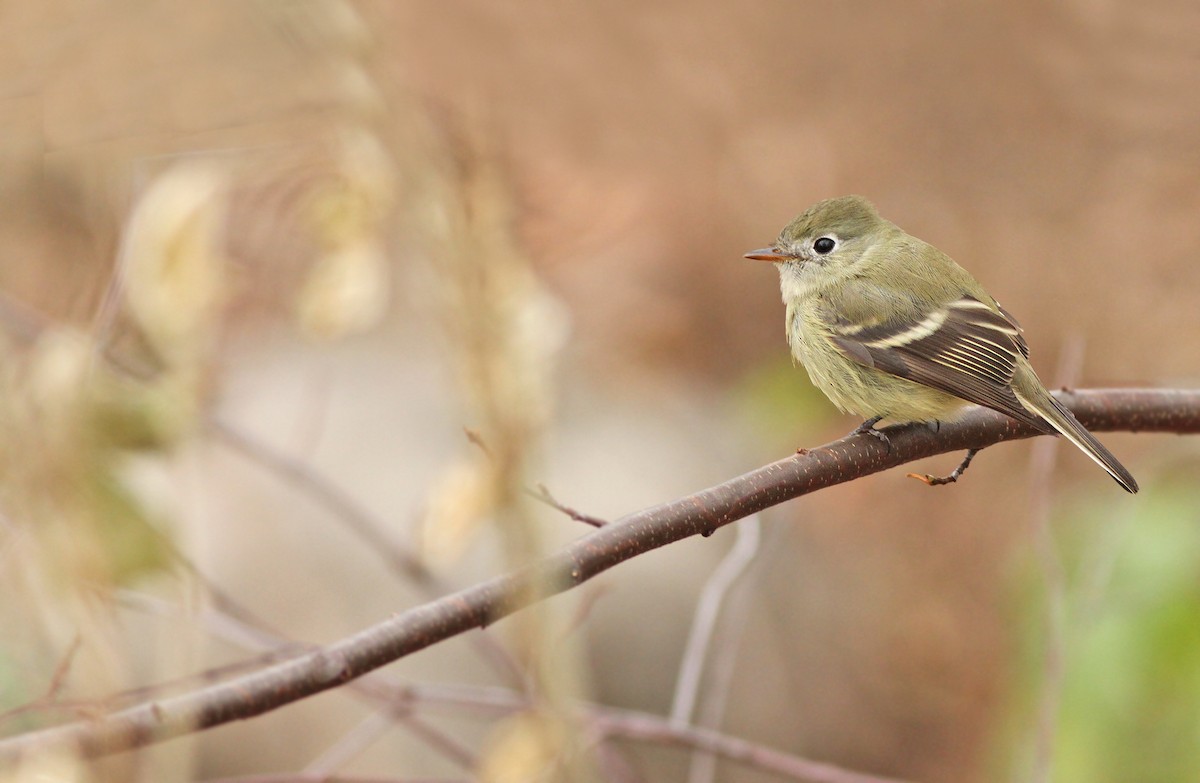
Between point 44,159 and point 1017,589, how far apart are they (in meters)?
3.20

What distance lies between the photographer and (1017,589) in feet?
12.9

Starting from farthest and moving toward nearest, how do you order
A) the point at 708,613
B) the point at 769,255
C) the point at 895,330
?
the point at 769,255 < the point at 895,330 < the point at 708,613

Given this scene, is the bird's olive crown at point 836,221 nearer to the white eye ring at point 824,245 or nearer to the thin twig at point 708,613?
the white eye ring at point 824,245

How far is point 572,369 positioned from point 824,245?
3659mm

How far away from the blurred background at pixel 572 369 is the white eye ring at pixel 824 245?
59cm

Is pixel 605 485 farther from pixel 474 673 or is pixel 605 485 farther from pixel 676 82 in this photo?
pixel 676 82

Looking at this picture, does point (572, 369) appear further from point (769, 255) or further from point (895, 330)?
point (895, 330)

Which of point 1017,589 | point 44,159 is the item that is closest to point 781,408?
point 1017,589

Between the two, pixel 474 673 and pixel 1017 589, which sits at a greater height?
pixel 1017 589

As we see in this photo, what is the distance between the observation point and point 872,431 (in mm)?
2350

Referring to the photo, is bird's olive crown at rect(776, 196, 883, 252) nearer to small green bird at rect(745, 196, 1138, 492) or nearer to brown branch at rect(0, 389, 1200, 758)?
small green bird at rect(745, 196, 1138, 492)

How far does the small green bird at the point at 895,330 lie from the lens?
2447 mm

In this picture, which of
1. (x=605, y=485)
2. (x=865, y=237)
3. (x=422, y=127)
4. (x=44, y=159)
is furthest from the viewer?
(x=605, y=485)

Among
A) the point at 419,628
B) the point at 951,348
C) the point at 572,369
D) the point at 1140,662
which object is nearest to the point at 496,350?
the point at 419,628
